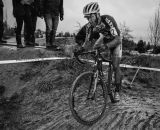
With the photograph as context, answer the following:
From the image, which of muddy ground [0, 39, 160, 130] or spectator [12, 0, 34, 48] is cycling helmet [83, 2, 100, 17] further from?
spectator [12, 0, 34, 48]

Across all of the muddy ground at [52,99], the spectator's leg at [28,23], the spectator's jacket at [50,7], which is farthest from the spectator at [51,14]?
the muddy ground at [52,99]

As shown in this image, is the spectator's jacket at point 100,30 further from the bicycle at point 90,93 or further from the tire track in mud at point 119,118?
the tire track in mud at point 119,118

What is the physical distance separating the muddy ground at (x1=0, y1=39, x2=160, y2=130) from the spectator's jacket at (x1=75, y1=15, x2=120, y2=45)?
1.51 m

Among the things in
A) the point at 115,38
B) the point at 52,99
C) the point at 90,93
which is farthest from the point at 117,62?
the point at 52,99

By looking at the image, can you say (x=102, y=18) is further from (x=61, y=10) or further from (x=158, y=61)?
(x=158, y=61)

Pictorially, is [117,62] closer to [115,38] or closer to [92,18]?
[115,38]

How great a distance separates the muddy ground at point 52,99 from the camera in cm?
491

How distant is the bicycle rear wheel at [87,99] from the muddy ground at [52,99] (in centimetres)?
17

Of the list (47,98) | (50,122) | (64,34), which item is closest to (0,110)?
(47,98)

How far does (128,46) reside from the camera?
11797 mm

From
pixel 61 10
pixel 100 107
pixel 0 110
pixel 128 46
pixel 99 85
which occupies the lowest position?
pixel 0 110

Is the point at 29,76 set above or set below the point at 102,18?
below

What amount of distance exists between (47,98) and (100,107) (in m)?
2.05

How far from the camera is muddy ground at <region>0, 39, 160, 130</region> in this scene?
4914 mm
